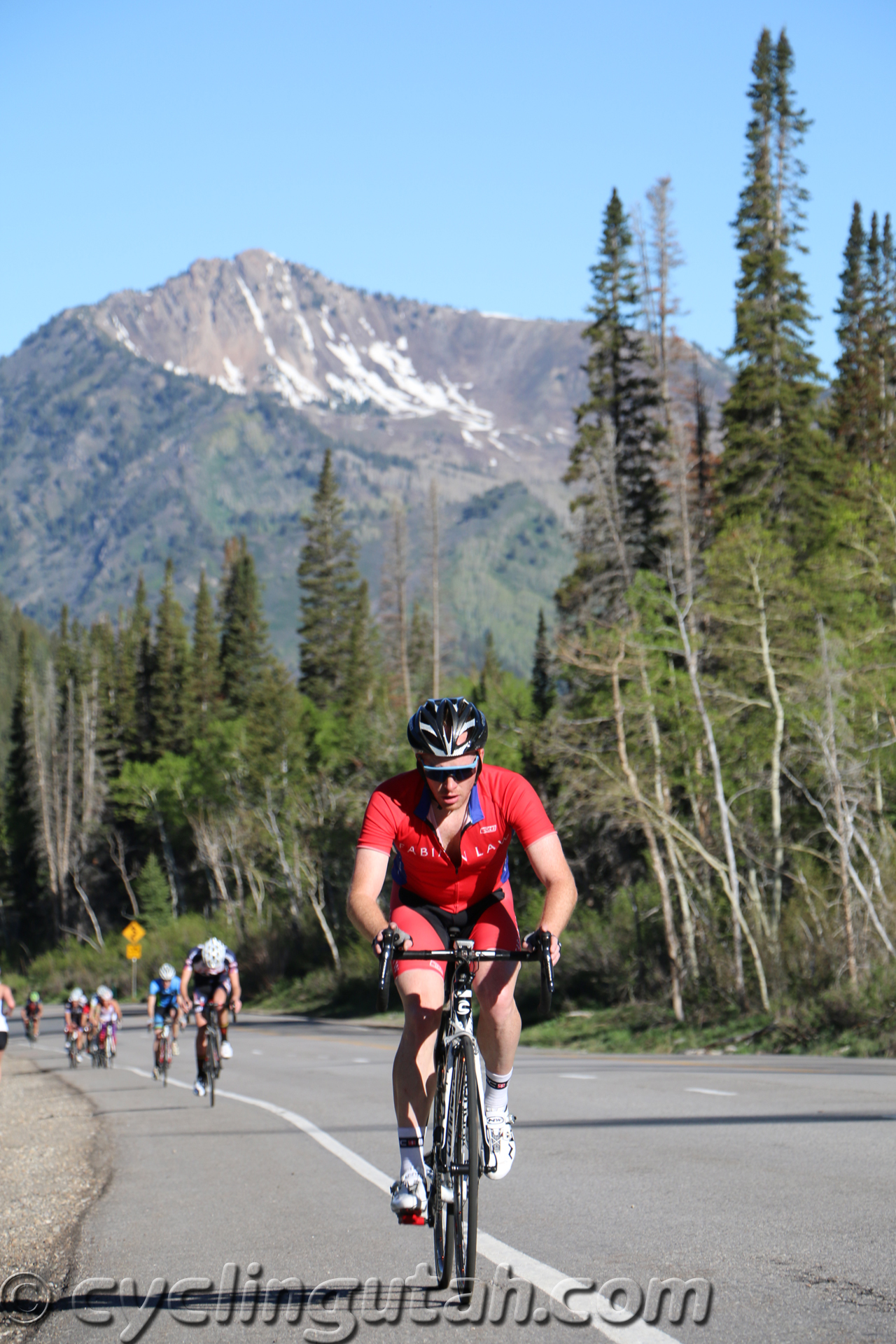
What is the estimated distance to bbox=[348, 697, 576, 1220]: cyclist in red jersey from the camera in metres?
5.70

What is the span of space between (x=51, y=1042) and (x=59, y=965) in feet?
150

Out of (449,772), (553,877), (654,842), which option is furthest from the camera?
(654,842)

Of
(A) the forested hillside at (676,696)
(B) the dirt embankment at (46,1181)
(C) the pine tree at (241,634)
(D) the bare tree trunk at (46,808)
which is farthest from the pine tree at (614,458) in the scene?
(D) the bare tree trunk at (46,808)

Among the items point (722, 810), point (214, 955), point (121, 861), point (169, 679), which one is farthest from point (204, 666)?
Result: point (214, 955)

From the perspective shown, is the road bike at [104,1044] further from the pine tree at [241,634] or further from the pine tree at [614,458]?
the pine tree at [241,634]

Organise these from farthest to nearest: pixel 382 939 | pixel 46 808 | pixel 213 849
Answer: pixel 46 808, pixel 213 849, pixel 382 939

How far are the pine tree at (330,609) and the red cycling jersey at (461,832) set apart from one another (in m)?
79.4

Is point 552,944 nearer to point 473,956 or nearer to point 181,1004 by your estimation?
point 473,956

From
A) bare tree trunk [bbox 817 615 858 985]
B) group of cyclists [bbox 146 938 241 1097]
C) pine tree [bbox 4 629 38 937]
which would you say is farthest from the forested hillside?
pine tree [bbox 4 629 38 937]

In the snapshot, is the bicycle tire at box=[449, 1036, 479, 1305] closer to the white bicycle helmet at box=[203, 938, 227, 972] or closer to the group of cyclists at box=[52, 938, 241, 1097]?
the group of cyclists at box=[52, 938, 241, 1097]

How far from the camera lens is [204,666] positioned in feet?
345

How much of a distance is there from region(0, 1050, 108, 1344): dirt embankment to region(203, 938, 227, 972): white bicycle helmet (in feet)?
7.33

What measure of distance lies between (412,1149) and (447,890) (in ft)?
3.51

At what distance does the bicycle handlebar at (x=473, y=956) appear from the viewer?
17.5 ft
